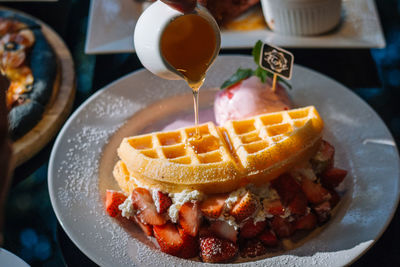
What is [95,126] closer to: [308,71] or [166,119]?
[166,119]

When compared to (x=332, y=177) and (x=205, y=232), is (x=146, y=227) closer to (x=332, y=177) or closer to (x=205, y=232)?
(x=205, y=232)

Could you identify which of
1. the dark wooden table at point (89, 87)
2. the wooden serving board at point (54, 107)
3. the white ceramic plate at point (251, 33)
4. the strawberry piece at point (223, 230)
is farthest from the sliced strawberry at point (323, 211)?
the wooden serving board at point (54, 107)

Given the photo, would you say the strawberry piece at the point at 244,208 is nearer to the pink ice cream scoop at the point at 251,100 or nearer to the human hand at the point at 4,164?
the pink ice cream scoop at the point at 251,100

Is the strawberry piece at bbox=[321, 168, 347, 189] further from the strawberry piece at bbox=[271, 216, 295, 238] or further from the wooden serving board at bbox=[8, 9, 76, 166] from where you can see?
the wooden serving board at bbox=[8, 9, 76, 166]

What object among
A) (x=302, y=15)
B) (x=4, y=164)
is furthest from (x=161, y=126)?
(x=4, y=164)

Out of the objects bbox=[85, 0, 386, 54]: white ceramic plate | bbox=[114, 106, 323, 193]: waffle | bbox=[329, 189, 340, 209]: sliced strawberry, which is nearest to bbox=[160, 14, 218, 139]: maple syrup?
bbox=[114, 106, 323, 193]: waffle

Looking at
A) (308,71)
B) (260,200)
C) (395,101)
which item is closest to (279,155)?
(260,200)
